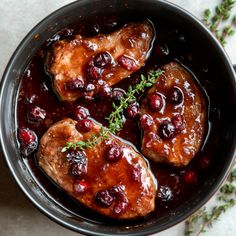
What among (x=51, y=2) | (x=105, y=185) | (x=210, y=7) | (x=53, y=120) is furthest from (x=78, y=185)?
(x=210, y=7)

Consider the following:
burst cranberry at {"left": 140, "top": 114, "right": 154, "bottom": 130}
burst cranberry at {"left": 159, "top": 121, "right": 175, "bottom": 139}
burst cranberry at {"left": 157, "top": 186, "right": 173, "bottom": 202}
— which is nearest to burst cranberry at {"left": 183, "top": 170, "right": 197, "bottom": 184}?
burst cranberry at {"left": 157, "top": 186, "right": 173, "bottom": 202}

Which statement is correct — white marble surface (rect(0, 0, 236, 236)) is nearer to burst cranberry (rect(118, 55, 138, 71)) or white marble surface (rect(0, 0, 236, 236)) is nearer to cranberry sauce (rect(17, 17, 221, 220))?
cranberry sauce (rect(17, 17, 221, 220))

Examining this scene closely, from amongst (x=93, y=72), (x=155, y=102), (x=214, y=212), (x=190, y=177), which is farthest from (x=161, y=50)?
(x=214, y=212)

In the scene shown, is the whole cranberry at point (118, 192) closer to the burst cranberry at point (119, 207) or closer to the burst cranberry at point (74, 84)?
the burst cranberry at point (119, 207)

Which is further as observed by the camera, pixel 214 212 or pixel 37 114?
pixel 214 212

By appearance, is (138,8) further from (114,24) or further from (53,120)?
(53,120)

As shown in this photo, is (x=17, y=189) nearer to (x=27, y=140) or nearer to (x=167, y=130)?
(x=27, y=140)

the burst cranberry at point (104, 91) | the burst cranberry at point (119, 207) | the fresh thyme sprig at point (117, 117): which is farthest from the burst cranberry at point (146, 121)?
the burst cranberry at point (119, 207)
